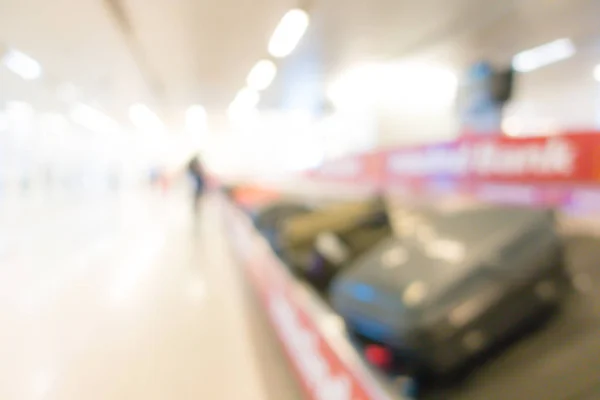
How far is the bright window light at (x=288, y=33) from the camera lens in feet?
15.3

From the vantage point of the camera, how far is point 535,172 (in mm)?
1523

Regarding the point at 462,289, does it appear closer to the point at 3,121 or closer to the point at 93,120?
the point at 3,121

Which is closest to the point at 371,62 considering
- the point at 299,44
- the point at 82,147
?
the point at 299,44

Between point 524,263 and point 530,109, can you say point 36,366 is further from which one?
point 530,109

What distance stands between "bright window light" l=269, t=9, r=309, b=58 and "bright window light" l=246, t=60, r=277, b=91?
646mm

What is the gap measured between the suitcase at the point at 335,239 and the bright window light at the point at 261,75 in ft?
17.3

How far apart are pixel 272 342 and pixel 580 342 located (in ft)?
5.54

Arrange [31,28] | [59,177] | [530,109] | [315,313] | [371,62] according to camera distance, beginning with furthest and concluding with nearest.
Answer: [530,109] < [59,177] < [371,62] < [31,28] < [315,313]

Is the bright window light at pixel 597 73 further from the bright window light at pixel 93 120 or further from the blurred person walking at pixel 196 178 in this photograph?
the bright window light at pixel 93 120

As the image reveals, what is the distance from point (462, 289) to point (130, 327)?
2.17 metres

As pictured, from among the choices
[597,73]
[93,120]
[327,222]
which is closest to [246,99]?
[93,120]

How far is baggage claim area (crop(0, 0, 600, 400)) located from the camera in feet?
3.22

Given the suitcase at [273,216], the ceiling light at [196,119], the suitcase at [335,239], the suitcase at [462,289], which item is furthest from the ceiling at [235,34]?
the ceiling light at [196,119]

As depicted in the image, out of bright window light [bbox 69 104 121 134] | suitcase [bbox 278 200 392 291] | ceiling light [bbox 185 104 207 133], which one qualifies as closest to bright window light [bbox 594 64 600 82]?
suitcase [bbox 278 200 392 291]
